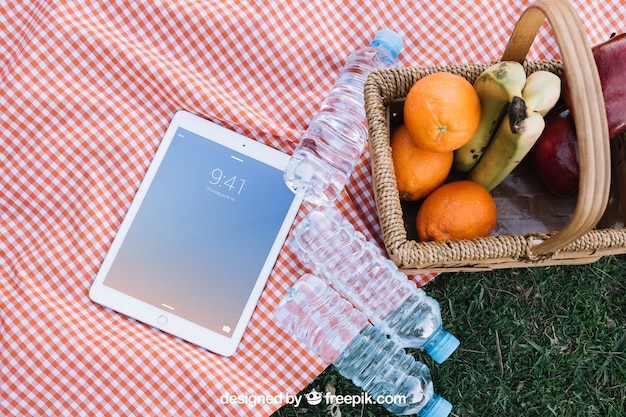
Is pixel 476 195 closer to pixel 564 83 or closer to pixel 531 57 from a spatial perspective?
pixel 564 83

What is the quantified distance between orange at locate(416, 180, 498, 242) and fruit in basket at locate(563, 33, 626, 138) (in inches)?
8.2

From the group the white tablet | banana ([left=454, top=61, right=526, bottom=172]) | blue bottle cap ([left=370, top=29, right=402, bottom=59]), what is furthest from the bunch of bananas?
the white tablet

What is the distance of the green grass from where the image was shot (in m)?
1.33

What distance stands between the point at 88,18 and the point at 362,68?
55 centimetres

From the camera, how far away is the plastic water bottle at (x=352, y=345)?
1.13m

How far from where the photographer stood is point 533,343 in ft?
4.44

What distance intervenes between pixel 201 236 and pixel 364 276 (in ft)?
1.07

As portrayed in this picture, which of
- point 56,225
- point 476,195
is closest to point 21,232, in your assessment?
point 56,225

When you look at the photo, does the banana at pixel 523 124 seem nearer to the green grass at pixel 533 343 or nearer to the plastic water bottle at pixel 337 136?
the plastic water bottle at pixel 337 136

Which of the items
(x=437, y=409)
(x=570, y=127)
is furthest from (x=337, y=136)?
(x=437, y=409)

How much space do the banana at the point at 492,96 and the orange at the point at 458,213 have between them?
0.20 ft

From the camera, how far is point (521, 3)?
3.97ft

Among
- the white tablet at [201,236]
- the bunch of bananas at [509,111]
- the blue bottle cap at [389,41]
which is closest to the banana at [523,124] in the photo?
the bunch of bananas at [509,111]

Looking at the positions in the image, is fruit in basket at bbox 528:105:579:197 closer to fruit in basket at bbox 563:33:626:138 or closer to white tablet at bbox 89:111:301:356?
fruit in basket at bbox 563:33:626:138
